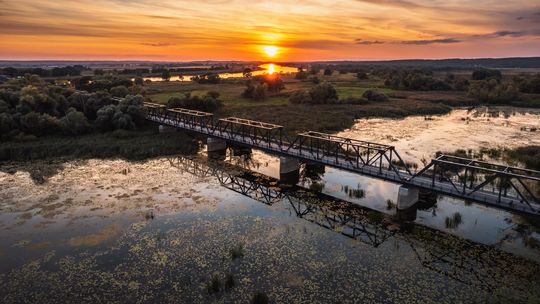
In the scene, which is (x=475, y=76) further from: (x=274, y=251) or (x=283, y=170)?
(x=274, y=251)

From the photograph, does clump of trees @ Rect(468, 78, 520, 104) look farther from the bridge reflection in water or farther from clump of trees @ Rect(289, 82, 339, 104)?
the bridge reflection in water

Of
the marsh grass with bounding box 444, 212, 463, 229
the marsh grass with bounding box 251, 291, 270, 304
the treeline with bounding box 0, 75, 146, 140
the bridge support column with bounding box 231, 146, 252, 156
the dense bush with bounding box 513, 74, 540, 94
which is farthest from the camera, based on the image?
the dense bush with bounding box 513, 74, 540, 94

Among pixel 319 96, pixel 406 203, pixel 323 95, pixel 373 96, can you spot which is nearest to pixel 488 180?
pixel 406 203

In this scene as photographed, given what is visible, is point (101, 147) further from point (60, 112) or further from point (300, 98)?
point (300, 98)

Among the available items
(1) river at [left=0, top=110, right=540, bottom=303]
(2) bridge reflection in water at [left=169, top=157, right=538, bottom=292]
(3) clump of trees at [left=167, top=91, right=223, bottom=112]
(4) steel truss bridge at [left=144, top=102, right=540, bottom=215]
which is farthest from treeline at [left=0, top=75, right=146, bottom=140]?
(2) bridge reflection in water at [left=169, top=157, right=538, bottom=292]

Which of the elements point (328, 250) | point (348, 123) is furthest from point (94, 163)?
point (348, 123)

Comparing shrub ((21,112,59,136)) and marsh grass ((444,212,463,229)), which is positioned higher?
shrub ((21,112,59,136))

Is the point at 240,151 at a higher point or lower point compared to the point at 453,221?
higher
